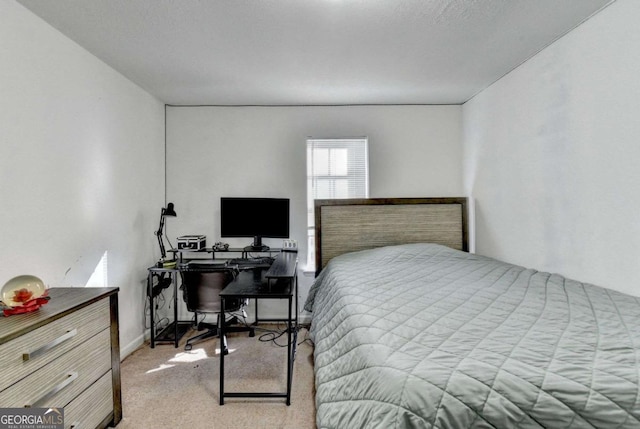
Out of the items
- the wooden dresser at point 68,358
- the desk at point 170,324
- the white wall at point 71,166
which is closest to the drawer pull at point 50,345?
the wooden dresser at point 68,358

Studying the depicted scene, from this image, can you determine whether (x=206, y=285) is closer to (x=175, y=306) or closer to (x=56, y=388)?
(x=175, y=306)

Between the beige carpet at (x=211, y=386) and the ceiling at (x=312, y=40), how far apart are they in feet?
7.79

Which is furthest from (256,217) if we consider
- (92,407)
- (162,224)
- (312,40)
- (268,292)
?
(92,407)

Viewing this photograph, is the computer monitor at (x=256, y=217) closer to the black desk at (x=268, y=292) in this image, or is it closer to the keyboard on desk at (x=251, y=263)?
the keyboard on desk at (x=251, y=263)

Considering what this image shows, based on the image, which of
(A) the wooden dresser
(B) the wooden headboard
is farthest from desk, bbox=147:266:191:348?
(B) the wooden headboard

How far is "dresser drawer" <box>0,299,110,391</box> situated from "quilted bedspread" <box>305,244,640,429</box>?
1.19m

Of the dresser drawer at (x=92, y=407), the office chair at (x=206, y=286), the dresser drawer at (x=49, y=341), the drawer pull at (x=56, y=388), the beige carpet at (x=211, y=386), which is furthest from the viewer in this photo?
the office chair at (x=206, y=286)

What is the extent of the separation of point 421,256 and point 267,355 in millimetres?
1586

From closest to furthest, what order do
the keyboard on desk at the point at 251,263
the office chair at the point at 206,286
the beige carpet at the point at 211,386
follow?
the beige carpet at the point at 211,386 < the office chair at the point at 206,286 < the keyboard on desk at the point at 251,263

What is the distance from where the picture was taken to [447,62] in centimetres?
258

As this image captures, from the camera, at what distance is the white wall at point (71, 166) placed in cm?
178

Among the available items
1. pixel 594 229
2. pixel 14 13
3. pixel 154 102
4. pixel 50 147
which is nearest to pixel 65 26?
pixel 14 13

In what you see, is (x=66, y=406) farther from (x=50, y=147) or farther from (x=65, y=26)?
(x=65, y=26)

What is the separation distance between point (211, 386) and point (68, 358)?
105 centimetres
